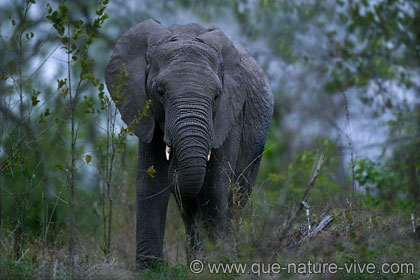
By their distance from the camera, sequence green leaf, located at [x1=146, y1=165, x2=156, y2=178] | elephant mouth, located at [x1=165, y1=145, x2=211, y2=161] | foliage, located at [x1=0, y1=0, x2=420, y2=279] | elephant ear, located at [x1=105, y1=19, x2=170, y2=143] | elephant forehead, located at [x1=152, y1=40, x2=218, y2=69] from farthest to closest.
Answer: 1. elephant ear, located at [x1=105, y1=19, x2=170, y2=143]
2. elephant forehead, located at [x1=152, y1=40, x2=218, y2=69]
3. green leaf, located at [x1=146, y1=165, x2=156, y2=178]
4. elephant mouth, located at [x1=165, y1=145, x2=211, y2=161]
5. foliage, located at [x1=0, y1=0, x2=420, y2=279]

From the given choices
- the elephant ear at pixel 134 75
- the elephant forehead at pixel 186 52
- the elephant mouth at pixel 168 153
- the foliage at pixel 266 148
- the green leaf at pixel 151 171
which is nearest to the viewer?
the foliage at pixel 266 148

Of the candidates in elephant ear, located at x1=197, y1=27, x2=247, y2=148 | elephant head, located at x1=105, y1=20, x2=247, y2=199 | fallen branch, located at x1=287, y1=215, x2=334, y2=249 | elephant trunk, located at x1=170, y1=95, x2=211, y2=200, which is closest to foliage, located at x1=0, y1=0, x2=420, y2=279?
fallen branch, located at x1=287, y1=215, x2=334, y2=249

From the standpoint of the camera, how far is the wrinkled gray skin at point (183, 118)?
783 centimetres

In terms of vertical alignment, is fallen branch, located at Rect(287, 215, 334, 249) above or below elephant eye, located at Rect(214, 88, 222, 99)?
below

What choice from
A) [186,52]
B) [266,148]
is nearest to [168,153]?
[186,52]

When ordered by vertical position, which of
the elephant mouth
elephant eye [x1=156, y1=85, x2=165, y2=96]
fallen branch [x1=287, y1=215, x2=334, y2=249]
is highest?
elephant eye [x1=156, y1=85, x2=165, y2=96]

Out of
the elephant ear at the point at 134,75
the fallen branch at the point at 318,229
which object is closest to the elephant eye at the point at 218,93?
the elephant ear at the point at 134,75

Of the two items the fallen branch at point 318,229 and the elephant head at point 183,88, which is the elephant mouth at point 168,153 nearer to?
the elephant head at point 183,88

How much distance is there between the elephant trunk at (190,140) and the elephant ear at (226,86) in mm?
491

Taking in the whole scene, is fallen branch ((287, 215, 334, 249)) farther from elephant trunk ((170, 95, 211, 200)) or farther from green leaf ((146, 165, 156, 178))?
green leaf ((146, 165, 156, 178))

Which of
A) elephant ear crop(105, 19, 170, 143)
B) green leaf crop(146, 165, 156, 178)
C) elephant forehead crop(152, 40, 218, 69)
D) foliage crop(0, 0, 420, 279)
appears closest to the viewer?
foliage crop(0, 0, 420, 279)

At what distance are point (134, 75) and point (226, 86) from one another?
91 cm

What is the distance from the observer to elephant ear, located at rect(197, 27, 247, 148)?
27.8 feet

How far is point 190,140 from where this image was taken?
7699 millimetres
